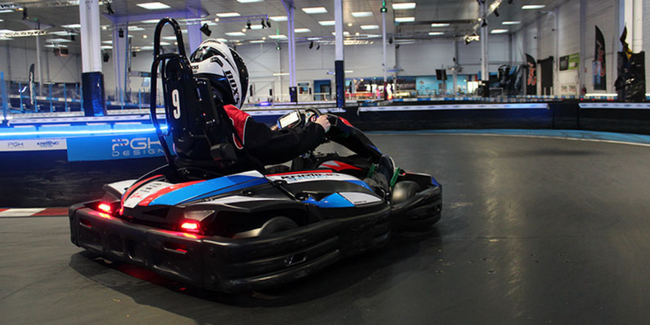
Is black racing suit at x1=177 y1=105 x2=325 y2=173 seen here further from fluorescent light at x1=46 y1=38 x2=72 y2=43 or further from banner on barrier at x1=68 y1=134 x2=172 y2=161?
fluorescent light at x1=46 y1=38 x2=72 y2=43

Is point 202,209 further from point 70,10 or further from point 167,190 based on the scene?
point 70,10

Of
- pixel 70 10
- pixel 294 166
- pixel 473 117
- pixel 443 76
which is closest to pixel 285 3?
pixel 70 10

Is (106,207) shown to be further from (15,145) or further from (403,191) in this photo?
(15,145)

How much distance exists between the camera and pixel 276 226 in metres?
2.43

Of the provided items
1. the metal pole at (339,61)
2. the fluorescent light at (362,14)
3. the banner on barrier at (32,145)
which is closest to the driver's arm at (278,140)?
the banner on barrier at (32,145)

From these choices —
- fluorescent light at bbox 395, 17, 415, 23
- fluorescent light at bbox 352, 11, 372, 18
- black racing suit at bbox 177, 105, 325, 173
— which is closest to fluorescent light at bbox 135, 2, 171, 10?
fluorescent light at bbox 352, 11, 372, 18

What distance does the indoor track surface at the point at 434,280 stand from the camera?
7.23 ft

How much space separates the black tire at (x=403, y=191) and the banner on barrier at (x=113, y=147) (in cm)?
249

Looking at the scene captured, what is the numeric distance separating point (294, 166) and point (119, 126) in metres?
5.48

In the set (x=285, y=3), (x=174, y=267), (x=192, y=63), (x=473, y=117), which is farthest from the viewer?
(x=285, y=3)

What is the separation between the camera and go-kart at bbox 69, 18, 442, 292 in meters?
2.27

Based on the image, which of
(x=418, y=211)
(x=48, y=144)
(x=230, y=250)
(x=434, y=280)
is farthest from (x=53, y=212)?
(x=434, y=280)

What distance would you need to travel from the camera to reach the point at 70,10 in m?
21.2

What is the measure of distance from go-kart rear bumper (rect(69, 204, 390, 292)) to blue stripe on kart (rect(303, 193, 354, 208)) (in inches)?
3.8
